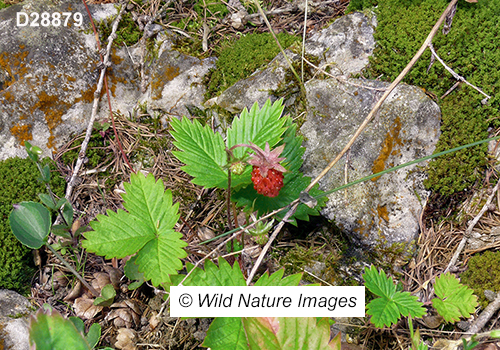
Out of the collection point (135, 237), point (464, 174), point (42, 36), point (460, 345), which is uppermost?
point (42, 36)

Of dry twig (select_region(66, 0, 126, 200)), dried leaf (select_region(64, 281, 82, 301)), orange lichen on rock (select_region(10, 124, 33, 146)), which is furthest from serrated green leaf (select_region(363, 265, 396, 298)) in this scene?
orange lichen on rock (select_region(10, 124, 33, 146))

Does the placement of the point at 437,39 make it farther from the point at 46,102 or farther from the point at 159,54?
the point at 46,102

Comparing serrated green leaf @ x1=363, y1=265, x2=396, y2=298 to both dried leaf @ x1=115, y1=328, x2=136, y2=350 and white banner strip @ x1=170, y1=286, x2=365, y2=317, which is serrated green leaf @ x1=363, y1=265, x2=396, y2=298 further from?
dried leaf @ x1=115, y1=328, x2=136, y2=350

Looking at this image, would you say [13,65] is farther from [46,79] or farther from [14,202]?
[14,202]

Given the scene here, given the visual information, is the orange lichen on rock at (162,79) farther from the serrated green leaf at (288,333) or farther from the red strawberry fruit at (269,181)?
the serrated green leaf at (288,333)

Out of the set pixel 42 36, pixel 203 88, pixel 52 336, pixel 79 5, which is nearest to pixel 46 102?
pixel 42 36
